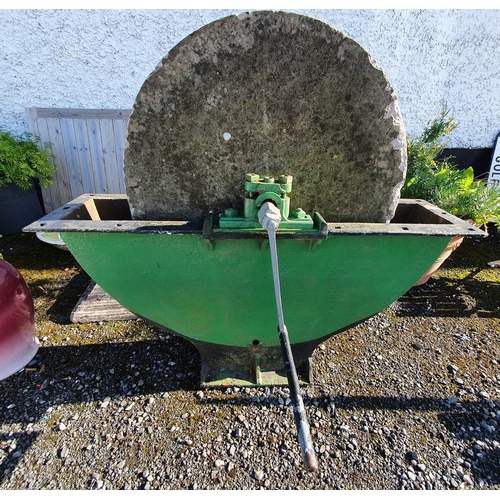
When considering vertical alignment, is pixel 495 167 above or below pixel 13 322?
above

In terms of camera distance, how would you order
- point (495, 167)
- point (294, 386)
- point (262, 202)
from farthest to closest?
point (495, 167), point (262, 202), point (294, 386)

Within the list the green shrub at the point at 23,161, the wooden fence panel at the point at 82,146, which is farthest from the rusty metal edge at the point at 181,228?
the wooden fence panel at the point at 82,146

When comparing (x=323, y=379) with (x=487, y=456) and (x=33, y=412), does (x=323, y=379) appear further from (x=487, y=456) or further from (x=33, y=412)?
(x=33, y=412)

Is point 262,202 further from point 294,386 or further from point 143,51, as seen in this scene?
point 143,51

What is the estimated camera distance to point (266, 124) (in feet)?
4.89

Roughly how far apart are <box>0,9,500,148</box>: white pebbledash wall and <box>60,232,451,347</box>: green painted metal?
10.2 feet

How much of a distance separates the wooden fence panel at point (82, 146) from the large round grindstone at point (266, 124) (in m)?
2.78

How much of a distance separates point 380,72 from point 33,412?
262cm

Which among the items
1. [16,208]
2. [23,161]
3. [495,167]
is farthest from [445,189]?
[16,208]

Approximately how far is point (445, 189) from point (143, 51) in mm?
3715

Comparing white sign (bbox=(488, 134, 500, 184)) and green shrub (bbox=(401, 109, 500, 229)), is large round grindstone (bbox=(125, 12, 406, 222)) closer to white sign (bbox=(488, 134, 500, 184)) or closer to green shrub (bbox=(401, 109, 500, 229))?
green shrub (bbox=(401, 109, 500, 229))

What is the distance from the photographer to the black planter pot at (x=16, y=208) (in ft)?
12.5

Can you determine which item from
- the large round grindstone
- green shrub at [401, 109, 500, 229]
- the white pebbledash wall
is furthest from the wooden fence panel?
green shrub at [401, 109, 500, 229]

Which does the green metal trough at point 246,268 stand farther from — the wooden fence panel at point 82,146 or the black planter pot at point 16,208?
the black planter pot at point 16,208
